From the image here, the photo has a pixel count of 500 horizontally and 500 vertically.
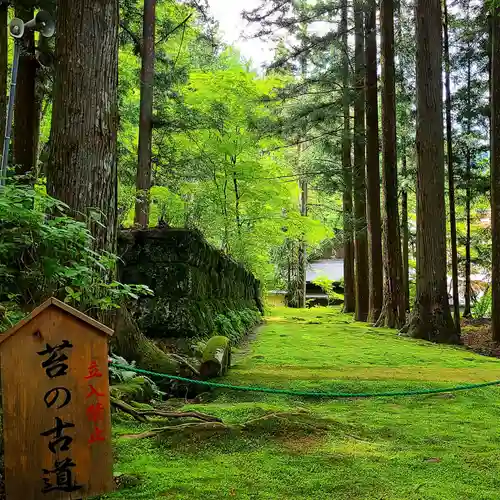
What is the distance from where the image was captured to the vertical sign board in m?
2.04

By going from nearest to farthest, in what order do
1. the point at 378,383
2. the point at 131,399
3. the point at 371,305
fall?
the point at 131,399, the point at 378,383, the point at 371,305

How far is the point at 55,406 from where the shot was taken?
211 centimetres

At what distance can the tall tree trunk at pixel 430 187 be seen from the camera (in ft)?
34.3

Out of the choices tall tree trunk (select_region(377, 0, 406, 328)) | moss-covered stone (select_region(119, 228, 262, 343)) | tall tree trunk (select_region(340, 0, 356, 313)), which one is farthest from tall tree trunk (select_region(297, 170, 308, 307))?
moss-covered stone (select_region(119, 228, 262, 343))

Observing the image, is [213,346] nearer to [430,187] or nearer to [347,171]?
[430,187]

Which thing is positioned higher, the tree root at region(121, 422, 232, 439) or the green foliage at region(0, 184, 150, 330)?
the green foliage at region(0, 184, 150, 330)

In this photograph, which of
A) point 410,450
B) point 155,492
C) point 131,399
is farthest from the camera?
point 131,399

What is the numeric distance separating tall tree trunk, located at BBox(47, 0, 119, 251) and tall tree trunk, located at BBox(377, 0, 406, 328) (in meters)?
9.51

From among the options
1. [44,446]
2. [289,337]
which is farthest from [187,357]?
[289,337]

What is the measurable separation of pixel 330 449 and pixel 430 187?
8684 millimetres

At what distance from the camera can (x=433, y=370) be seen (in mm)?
6277

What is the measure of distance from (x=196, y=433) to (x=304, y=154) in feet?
72.0

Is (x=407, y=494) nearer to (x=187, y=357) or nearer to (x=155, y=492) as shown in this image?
(x=155, y=492)

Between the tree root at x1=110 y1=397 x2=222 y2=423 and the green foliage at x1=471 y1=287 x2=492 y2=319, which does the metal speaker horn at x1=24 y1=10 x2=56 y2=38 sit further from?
the green foliage at x1=471 y1=287 x2=492 y2=319
